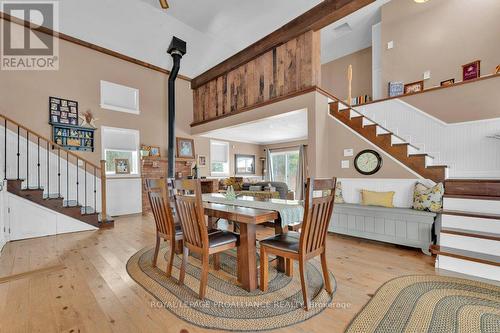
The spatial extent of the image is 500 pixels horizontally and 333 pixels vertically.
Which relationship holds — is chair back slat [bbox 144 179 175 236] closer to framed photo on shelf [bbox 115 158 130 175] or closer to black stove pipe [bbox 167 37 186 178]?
black stove pipe [bbox 167 37 186 178]

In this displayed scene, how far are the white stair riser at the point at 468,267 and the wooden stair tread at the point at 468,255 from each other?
37mm

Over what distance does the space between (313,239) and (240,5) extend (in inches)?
208

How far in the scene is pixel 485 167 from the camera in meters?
3.53

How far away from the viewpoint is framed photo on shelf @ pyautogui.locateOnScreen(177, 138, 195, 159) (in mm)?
6804

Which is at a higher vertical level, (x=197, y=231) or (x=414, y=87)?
(x=414, y=87)

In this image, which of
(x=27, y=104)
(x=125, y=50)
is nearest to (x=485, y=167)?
(x=125, y=50)

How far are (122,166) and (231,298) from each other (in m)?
5.01

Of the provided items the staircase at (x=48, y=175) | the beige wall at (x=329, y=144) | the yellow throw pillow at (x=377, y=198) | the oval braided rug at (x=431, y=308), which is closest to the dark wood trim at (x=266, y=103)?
the beige wall at (x=329, y=144)

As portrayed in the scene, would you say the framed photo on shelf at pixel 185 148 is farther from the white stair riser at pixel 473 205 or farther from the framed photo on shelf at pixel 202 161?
the white stair riser at pixel 473 205

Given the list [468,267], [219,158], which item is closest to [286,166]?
[219,158]

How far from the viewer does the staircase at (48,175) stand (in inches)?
152

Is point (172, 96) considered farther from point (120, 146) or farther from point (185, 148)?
point (120, 146)

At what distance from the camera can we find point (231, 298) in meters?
1.88

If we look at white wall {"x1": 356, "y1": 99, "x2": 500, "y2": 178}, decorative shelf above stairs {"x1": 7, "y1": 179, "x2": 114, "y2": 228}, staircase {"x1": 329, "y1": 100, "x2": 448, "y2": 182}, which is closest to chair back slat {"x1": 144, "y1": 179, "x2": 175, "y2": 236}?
decorative shelf above stairs {"x1": 7, "y1": 179, "x2": 114, "y2": 228}
